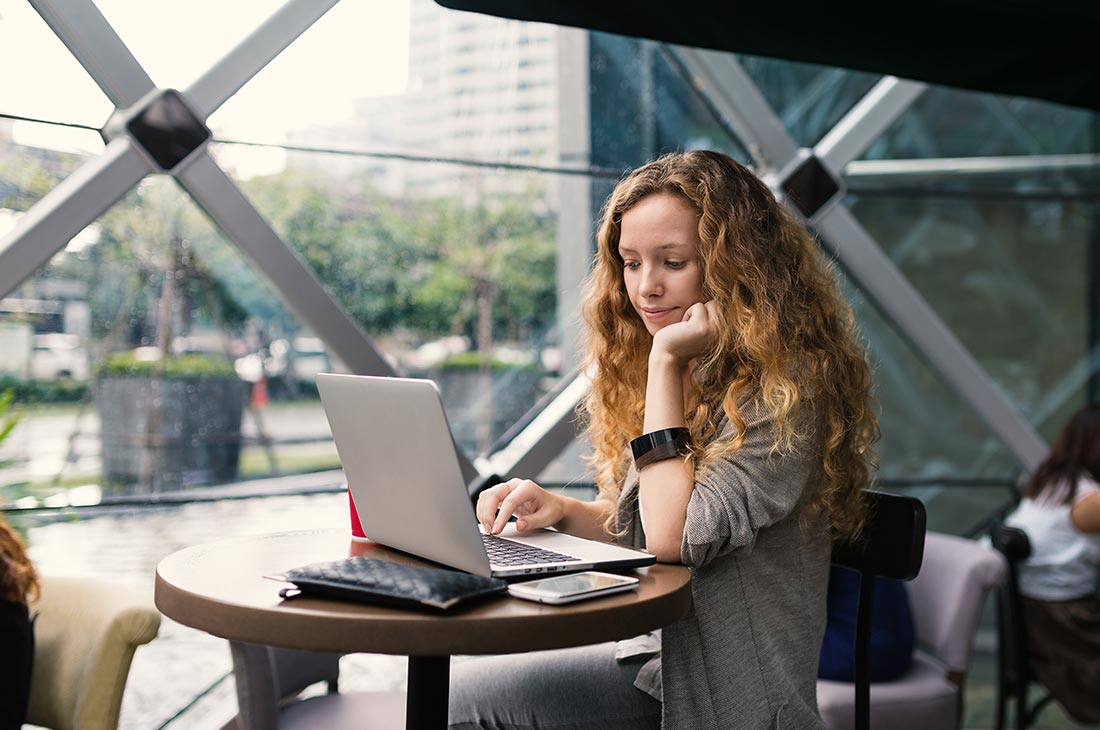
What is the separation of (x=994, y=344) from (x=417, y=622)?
424 cm

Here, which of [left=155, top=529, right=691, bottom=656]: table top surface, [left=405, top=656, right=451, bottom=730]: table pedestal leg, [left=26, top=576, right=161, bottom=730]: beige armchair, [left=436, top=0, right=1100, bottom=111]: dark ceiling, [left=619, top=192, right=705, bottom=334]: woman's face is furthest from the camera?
[left=436, top=0, right=1100, bottom=111]: dark ceiling

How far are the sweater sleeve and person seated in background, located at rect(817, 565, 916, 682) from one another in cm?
98

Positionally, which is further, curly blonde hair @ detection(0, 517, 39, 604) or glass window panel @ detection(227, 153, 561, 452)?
glass window panel @ detection(227, 153, 561, 452)

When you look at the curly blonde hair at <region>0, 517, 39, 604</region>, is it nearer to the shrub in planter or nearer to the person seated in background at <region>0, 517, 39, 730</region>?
the person seated in background at <region>0, 517, 39, 730</region>

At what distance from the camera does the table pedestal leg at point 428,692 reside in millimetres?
1538

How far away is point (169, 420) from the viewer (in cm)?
318

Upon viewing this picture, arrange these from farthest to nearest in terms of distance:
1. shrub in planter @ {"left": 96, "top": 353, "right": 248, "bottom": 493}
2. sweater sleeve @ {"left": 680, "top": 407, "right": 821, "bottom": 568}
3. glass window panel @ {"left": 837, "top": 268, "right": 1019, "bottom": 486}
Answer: glass window panel @ {"left": 837, "top": 268, "right": 1019, "bottom": 486}, shrub in planter @ {"left": 96, "top": 353, "right": 248, "bottom": 493}, sweater sleeve @ {"left": 680, "top": 407, "right": 821, "bottom": 568}

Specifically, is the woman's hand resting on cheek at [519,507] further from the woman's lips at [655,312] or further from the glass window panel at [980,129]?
the glass window panel at [980,129]

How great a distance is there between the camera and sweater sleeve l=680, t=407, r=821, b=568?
66.7 inches

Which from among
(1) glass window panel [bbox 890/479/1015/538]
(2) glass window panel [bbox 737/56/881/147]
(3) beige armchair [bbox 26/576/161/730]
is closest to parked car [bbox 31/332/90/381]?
(3) beige armchair [bbox 26/576/161/730]

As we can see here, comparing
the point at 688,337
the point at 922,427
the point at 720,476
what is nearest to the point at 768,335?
the point at 688,337

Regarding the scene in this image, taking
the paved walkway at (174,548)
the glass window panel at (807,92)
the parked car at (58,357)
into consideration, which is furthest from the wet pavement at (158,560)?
the glass window panel at (807,92)

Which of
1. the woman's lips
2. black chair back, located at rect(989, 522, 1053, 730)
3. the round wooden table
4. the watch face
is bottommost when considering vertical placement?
black chair back, located at rect(989, 522, 1053, 730)

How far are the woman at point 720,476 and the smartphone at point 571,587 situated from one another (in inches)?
8.4
